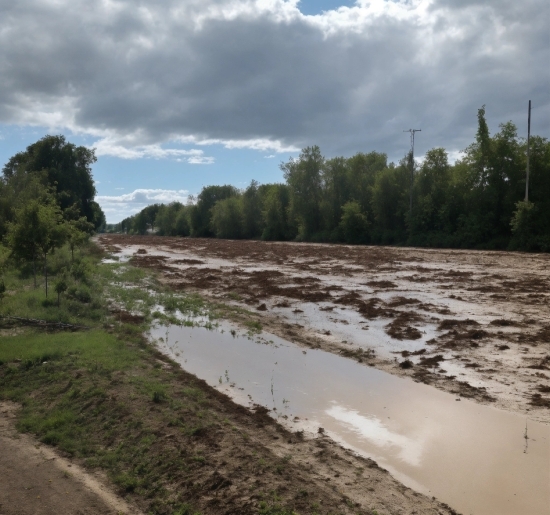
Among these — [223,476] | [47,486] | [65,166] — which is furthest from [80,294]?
[65,166]

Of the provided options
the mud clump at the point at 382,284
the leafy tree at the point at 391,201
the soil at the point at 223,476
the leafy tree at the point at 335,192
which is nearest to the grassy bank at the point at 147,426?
the soil at the point at 223,476

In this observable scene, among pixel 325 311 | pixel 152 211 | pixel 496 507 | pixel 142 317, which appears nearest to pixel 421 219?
pixel 325 311

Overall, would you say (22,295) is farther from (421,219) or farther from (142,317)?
(421,219)

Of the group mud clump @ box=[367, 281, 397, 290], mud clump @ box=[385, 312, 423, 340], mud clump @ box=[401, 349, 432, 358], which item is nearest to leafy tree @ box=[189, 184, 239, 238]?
mud clump @ box=[367, 281, 397, 290]

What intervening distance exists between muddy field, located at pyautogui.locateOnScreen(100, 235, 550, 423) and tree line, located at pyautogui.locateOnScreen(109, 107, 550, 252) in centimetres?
1634

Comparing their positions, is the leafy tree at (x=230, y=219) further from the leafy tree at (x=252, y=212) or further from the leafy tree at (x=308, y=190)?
the leafy tree at (x=308, y=190)

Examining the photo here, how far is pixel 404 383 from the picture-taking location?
9.68 metres

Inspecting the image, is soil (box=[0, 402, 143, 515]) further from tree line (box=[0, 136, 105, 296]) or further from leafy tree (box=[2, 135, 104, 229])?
leafy tree (box=[2, 135, 104, 229])


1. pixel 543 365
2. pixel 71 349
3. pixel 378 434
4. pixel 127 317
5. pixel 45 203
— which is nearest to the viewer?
pixel 378 434

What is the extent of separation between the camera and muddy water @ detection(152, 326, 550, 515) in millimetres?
5895

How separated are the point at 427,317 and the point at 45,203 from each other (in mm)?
22131

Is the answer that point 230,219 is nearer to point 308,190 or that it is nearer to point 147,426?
point 308,190

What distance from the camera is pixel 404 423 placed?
308 inches

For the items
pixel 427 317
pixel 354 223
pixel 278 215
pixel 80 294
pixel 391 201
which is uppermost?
pixel 391 201
